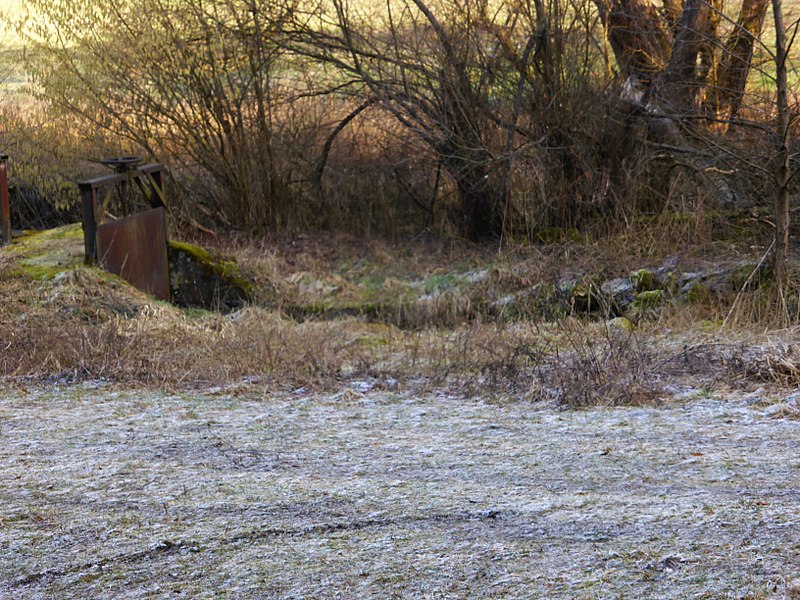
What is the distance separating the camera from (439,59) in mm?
13328

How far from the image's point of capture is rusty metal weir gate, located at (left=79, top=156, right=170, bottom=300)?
10.1 metres

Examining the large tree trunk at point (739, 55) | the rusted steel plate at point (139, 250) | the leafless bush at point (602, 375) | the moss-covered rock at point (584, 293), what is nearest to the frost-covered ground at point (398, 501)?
the leafless bush at point (602, 375)

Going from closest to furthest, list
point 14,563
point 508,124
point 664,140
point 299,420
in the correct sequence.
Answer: point 14,563, point 299,420, point 664,140, point 508,124

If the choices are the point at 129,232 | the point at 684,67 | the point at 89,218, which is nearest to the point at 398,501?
the point at 89,218

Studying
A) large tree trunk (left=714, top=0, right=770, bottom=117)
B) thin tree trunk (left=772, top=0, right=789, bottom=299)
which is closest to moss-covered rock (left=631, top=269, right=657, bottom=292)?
thin tree trunk (left=772, top=0, right=789, bottom=299)

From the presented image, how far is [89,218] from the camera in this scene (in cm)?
999

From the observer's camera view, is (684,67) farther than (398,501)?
Yes

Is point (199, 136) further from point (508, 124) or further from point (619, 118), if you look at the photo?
point (619, 118)

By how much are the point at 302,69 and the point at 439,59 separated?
2331mm

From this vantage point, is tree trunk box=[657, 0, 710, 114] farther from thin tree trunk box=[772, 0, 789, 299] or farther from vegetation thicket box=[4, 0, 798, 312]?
thin tree trunk box=[772, 0, 789, 299]

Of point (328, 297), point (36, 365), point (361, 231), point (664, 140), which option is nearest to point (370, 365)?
point (36, 365)

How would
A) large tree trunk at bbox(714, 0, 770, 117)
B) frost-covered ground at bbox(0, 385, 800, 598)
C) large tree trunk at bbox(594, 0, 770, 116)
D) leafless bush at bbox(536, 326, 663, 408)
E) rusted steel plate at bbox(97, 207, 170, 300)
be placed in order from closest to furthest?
frost-covered ground at bbox(0, 385, 800, 598) → leafless bush at bbox(536, 326, 663, 408) → rusted steel plate at bbox(97, 207, 170, 300) → large tree trunk at bbox(714, 0, 770, 117) → large tree trunk at bbox(594, 0, 770, 116)

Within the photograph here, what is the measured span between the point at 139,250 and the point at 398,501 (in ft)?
24.5

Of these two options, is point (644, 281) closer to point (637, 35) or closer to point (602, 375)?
point (637, 35)
